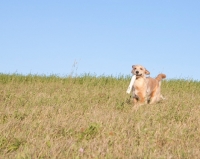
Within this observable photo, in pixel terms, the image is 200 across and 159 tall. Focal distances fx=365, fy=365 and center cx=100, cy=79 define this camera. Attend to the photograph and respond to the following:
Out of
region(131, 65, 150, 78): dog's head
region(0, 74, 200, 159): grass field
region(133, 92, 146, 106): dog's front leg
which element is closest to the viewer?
region(0, 74, 200, 159): grass field

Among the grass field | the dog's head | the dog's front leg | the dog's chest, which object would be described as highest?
the dog's head

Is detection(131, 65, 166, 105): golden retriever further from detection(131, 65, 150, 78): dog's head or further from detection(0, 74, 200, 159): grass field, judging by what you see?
detection(0, 74, 200, 159): grass field

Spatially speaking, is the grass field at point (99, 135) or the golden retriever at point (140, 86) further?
the golden retriever at point (140, 86)

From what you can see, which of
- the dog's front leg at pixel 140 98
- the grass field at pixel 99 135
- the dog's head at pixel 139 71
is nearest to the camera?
the grass field at pixel 99 135

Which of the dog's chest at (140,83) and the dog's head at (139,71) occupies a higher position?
the dog's head at (139,71)

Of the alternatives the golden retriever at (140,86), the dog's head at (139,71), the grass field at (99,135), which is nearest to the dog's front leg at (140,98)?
the golden retriever at (140,86)

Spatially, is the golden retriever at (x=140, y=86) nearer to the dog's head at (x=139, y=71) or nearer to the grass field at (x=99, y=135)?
the dog's head at (x=139, y=71)

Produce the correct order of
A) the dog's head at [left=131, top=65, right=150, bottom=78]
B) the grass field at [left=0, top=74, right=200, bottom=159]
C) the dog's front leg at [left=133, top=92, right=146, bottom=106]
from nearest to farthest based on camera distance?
the grass field at [left=0, top=74, right=200, bottom=159], the dog's head at [left=131, top=65, right=150, bottom=78], the dog's front leg at [left=133, top=92, right=146, bottom=106]

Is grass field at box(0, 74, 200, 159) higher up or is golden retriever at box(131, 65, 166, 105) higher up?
golden retriever at box(131, 65, 166, 105)

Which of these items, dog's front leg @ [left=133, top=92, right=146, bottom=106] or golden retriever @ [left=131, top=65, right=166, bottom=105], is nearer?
golden retriever @ [left=131, top=65, right=166, bottom=105]

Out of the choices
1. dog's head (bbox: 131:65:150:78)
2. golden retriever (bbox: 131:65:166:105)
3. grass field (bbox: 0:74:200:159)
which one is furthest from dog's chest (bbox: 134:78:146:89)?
grass field (bbox: 0:74:200:159)

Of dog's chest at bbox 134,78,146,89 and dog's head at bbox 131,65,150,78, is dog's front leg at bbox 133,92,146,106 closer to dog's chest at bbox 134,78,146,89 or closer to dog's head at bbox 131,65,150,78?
dog's chest at bbox 134,78,146,89

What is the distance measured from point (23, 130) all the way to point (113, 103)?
3.20 metres

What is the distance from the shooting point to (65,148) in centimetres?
382
